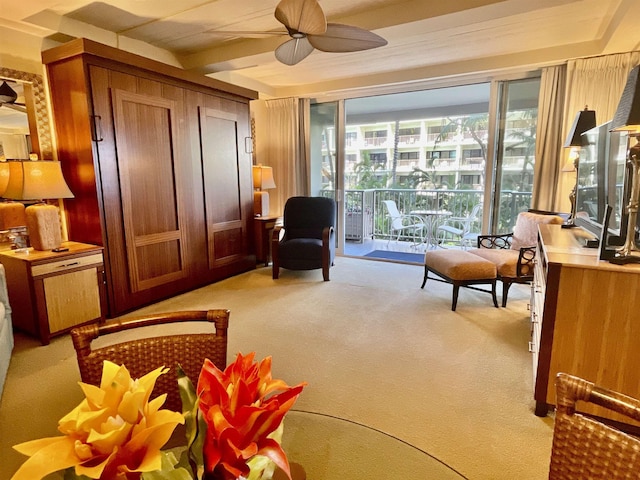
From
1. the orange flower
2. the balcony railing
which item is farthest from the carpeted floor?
the orange flower

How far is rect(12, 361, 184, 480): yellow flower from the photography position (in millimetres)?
478

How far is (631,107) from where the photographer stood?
154 cm

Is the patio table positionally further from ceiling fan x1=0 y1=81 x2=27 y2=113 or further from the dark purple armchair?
ceiling fan x1=0 y1=81 x2=27 y2=113

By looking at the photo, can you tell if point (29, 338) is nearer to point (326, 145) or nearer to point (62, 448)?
point (62, 448)

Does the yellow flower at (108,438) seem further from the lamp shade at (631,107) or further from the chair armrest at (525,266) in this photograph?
the chair armrest at (525,266)

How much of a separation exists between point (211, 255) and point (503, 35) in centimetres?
372

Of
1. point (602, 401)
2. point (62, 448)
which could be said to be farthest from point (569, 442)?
point (62, 448)

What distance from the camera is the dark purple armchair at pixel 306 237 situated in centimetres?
421

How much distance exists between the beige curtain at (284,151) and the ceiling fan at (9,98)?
125 inches

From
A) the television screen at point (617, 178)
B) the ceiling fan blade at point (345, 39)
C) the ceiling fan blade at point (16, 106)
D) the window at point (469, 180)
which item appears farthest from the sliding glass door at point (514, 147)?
the ceiling fan blade at point (16, 106)

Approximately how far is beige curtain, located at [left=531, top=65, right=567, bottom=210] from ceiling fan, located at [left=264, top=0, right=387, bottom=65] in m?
2.59

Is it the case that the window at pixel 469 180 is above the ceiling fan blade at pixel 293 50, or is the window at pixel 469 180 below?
below

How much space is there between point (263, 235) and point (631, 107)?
3.89 m

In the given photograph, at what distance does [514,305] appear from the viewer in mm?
3477
